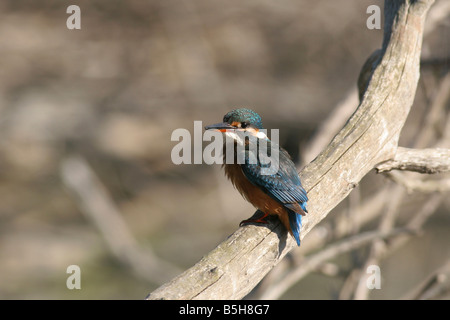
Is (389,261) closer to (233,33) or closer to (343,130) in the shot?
(233,33)

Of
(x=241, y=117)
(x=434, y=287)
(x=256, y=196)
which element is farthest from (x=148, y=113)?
(x=434, y=287)

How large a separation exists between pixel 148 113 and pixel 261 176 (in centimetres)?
554

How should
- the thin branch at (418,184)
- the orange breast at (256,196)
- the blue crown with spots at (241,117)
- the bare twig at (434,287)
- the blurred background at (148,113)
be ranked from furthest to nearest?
the blurred background at (148,113), the thin branch at (418,184), the bare twig at (434,287), the blue crown with spots at (241,117), the orange breast at (256,196)

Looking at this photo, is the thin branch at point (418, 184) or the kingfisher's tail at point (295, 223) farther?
the thin branch at point (418, 184)

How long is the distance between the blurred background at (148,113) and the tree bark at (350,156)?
397 cm

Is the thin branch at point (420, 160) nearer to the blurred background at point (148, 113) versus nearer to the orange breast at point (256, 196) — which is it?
the orange breast at point (256, 196)

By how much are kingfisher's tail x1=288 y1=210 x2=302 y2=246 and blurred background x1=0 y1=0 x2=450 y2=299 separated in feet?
13.3

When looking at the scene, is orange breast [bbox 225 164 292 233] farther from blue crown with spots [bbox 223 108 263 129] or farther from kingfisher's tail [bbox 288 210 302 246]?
blue crown with spots [bbox 223 108 263 129]

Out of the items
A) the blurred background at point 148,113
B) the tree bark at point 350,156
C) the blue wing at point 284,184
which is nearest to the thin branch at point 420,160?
the tree bark at point 350,156

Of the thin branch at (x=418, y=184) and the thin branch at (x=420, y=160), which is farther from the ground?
the thin branch at (x=420, y=160)

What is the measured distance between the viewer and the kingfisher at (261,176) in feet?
9.63

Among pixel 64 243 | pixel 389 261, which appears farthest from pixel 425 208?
pixel 64 243

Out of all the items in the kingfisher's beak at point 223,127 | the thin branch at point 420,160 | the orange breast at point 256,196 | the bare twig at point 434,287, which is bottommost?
the bare twig at point 434,287

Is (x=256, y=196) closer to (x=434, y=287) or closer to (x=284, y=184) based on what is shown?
(x=284, y=184)
